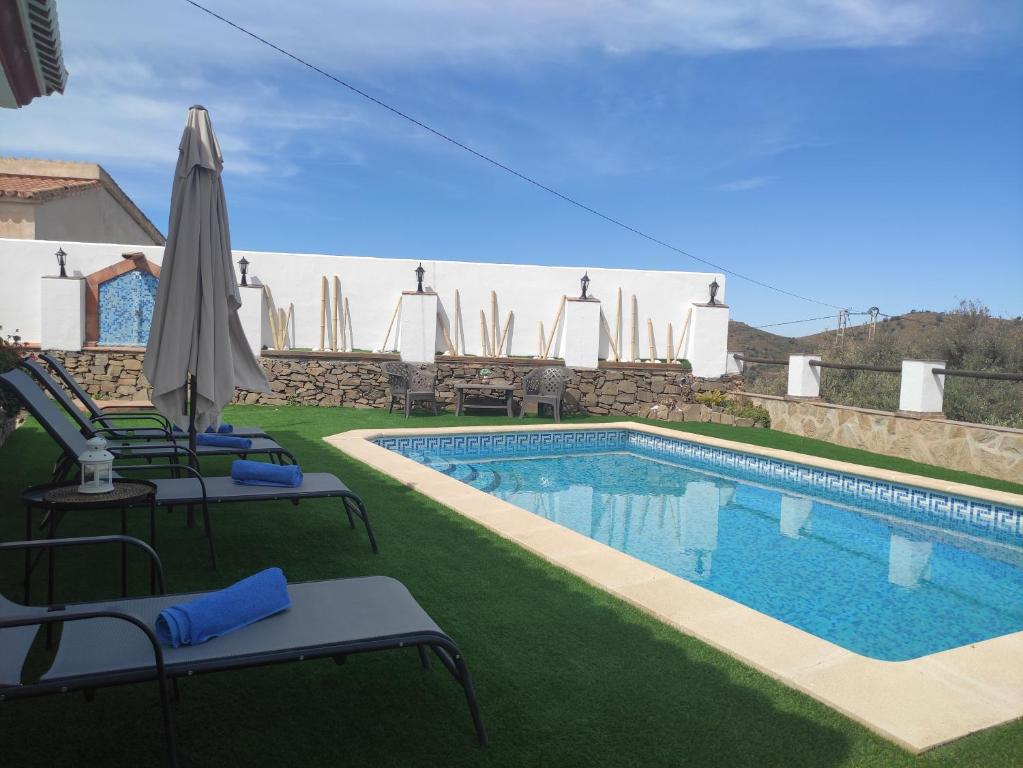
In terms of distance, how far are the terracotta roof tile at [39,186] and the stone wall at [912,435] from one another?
16832 mm

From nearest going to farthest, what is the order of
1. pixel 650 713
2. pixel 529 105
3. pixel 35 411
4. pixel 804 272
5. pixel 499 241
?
pixel 650 713, pixel 35 411, pixel 529 105, pixel 499 241, pixel 804 272

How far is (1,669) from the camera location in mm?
1990

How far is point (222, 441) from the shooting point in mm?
5758

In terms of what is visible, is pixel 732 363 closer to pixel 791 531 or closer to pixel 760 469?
pixel 760 469

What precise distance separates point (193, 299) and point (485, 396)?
900 cm

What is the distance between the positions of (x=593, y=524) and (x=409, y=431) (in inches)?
164

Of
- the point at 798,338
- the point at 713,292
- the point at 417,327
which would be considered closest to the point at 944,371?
the point at 713,292

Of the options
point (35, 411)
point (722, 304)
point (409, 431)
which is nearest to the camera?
point (35, 411)

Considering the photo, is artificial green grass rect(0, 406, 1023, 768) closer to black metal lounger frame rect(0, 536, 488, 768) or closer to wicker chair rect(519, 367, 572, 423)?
black metal lounger frame rect(0, 536, 488, 768)

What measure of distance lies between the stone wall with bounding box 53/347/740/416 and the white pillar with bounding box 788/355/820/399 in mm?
2241

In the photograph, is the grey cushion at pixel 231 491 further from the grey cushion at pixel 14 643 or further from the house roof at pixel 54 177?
the house roof at pixel 54 177

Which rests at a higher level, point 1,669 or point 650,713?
point 1,669

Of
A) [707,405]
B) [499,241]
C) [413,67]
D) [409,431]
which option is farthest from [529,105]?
[409,431]

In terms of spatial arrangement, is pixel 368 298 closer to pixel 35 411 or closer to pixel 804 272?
pixel 35 411
